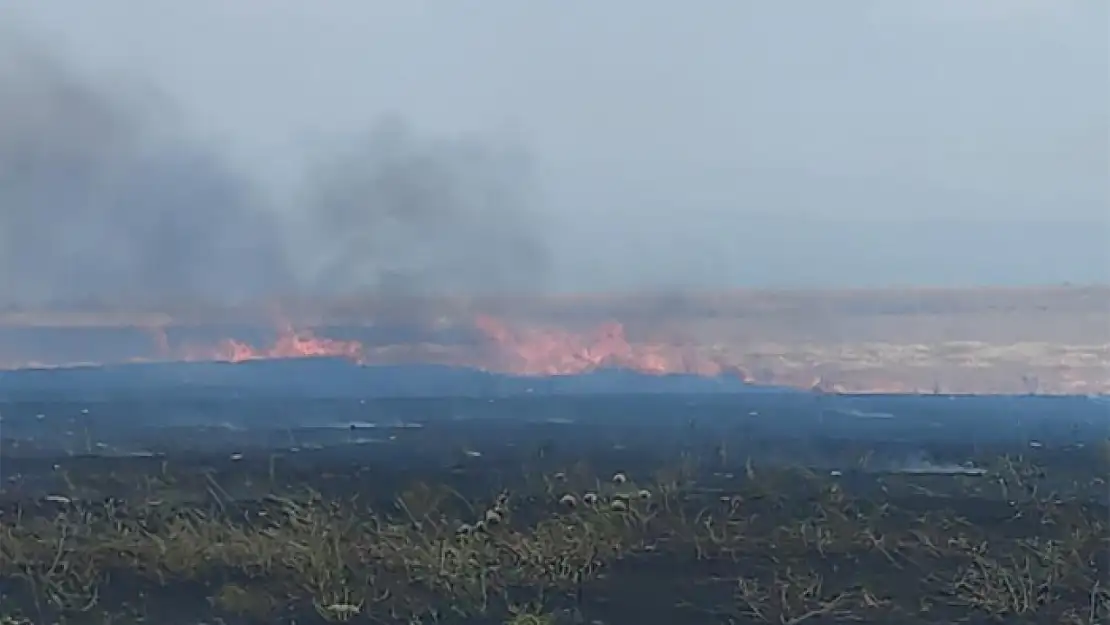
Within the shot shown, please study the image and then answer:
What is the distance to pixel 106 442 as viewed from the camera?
5.83m

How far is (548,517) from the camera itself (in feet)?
16.5

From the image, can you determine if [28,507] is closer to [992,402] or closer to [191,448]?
[191,448]

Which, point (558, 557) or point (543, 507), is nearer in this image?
point (558, 557)

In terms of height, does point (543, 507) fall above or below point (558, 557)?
above

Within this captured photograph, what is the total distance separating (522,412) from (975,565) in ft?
7.82

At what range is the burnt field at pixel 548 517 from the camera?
4680 mm

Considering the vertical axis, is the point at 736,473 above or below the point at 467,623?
above

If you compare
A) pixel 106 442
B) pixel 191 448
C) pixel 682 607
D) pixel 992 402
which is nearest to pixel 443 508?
pixel 682 607

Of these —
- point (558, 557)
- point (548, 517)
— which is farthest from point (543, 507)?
point (558, 557)

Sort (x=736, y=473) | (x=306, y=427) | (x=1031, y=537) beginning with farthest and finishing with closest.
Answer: (x=306, y=427) → (x=736, y=473) → (x=1031, y=537)

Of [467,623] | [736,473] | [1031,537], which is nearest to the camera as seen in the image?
[467,623]

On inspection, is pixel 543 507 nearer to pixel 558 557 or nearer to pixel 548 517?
pixel 548 517

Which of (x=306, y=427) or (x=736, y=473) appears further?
(x=306, y=427)

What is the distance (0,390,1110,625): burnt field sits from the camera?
4.68 metres
